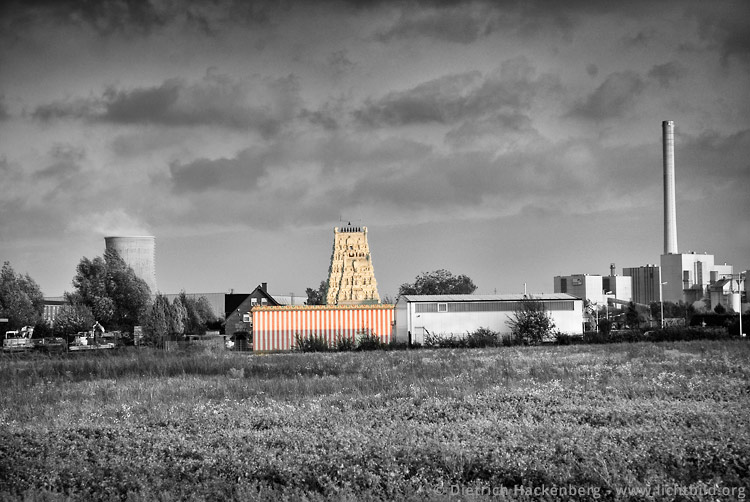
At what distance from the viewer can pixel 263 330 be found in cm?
5697

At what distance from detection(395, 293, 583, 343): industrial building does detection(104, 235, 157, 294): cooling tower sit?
6044cm

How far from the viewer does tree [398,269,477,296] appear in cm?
12731

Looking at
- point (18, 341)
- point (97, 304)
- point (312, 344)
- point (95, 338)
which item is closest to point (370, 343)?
point (312, 344)

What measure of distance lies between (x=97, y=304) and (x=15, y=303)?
32.9ft

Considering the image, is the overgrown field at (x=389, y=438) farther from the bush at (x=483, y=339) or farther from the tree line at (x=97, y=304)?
the tree line at (x=97, y=304)

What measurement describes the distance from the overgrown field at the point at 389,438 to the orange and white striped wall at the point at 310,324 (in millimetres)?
30383

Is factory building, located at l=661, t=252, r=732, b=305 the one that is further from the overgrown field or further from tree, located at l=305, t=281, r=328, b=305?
the overgrown field

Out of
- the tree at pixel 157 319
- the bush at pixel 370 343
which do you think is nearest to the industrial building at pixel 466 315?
the bush at pixel 370 343

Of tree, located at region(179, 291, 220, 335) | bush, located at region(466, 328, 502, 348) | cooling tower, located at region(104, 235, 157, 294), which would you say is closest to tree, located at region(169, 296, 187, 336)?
tree, located at region(179, 291, 220, 335)

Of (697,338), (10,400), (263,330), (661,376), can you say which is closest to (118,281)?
(263,330)

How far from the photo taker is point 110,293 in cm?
8856

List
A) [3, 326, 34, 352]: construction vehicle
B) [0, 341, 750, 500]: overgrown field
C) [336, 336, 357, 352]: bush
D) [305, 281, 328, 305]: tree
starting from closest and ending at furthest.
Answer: [0, 341, 750, 500]: overgrown field → [336, 336, 357, 352]: bush → [3, 326, 34, 352]: construction vehicle → [305, 281, 328, 305]: tree

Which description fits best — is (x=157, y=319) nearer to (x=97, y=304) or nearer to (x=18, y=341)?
(x=97, y=304)

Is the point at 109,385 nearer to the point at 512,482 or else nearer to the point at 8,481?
the point at 8,481
